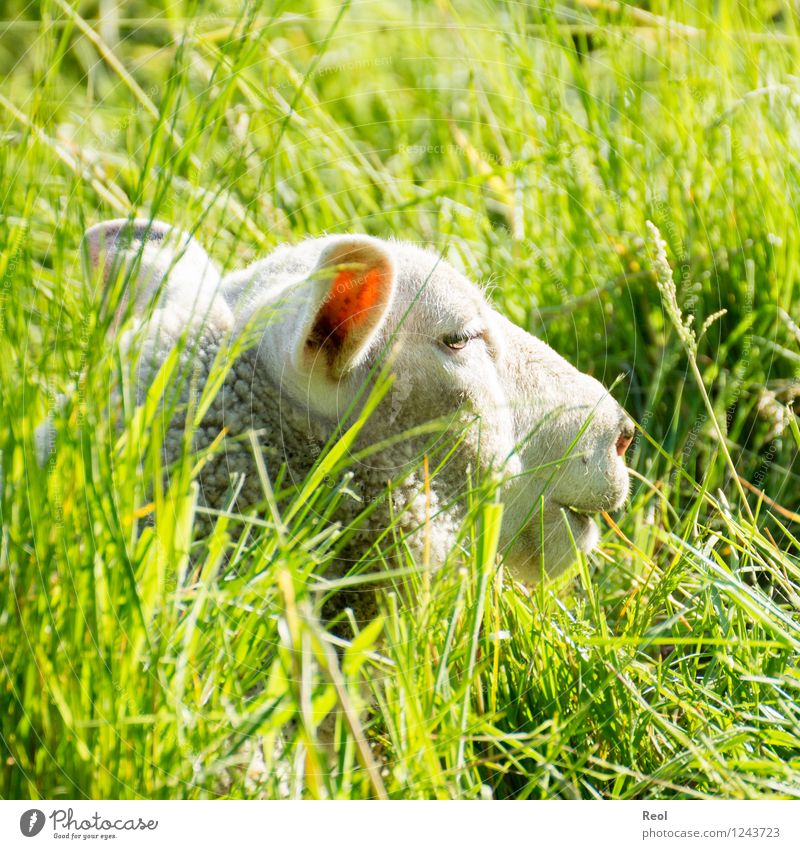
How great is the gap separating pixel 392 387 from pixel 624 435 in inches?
25.5

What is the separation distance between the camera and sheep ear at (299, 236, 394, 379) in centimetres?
219

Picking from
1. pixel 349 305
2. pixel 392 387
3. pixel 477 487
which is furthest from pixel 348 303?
pixel 477 487

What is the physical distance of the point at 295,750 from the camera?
1903mm

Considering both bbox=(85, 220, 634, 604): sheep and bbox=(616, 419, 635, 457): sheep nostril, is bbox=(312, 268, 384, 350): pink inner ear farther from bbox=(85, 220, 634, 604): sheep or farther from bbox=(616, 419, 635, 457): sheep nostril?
bbox=(616, 419, 635, 457): sheep nostril

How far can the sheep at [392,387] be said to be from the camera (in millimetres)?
2229

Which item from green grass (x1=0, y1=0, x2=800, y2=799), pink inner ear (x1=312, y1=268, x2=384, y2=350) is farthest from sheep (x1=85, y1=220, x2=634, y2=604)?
green grass (x1=0, y1=0, x2=800, y2=799)

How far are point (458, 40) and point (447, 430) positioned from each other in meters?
2.14

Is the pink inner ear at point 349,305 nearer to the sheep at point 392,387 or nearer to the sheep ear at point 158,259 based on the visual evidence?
the sheep at point 392,387

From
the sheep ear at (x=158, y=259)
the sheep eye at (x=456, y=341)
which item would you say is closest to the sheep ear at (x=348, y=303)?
the sheep eye at (x=456, y=341)

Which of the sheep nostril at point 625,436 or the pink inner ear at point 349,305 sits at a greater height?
the pink inner ear at point 349,305

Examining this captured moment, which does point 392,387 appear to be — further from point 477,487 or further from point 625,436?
point 625,436

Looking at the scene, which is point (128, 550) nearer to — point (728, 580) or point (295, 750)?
point (295, 750)

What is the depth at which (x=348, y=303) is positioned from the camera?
2242 millimetres
